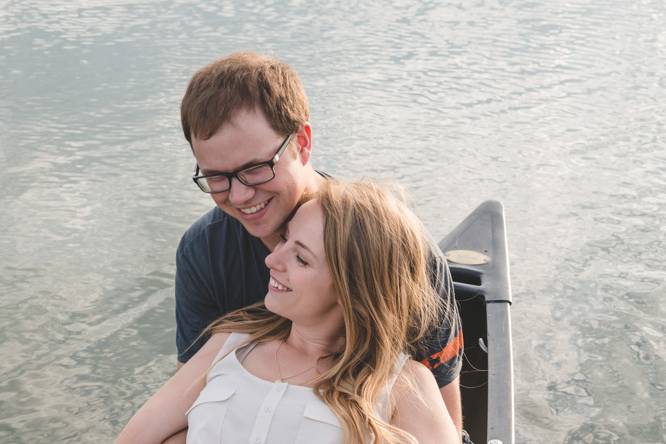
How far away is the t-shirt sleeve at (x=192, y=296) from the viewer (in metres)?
2.52

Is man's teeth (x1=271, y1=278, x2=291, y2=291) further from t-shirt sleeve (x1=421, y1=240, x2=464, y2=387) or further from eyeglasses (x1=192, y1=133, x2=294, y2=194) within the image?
t-shirt sleeve (x1=421, y1=240, x2=464, y2=387)

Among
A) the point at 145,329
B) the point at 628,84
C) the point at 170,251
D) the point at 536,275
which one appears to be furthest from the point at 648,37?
the point at 145,329

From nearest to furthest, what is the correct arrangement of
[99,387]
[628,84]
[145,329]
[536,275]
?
[99,387], [145,329], [536,275], [628,84]

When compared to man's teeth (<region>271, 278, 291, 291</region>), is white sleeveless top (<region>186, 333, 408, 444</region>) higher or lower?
lower

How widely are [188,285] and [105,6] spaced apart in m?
10.5

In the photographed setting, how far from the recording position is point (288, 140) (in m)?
2.30

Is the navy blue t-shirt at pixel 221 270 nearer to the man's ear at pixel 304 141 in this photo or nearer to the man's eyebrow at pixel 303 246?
the man's ear at pixel 304 141

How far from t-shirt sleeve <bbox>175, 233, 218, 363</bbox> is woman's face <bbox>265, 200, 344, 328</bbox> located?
46cm

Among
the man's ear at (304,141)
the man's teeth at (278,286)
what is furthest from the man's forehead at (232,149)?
the man's teeth at (278,286)

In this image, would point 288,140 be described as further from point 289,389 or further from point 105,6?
point 105,6

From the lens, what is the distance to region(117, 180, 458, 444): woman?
2.07m

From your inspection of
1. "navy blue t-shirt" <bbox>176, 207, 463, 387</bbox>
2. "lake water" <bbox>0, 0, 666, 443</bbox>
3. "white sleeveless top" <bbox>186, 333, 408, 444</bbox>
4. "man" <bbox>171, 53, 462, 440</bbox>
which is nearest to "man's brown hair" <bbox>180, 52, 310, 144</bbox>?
"man" <bbox>171, 53, 462, 440</bbox>

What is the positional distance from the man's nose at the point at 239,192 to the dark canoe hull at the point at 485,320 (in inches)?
41.9

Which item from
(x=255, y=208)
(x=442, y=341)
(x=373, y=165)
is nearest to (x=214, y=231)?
(x=255, y=208)
